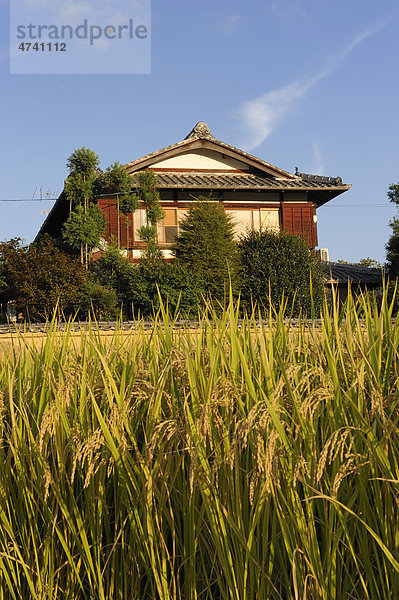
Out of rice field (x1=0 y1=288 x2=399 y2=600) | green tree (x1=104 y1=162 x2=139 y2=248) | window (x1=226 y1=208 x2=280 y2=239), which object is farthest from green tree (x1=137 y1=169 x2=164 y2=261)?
rice field (x1=0 y1=288 x2=399 y2=600)

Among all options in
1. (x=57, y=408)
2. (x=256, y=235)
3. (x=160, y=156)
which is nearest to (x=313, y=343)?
(x=57, y=408)

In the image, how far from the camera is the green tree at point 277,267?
2017 cm

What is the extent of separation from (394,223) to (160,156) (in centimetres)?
1064

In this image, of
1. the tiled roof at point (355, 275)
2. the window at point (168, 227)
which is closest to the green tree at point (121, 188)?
the window at point (168, 227)

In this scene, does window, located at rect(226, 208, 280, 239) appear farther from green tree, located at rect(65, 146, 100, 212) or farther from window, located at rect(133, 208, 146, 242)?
green tree, located at rect(65, 146, 100, 212)

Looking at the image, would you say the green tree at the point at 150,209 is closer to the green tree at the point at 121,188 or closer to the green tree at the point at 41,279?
the green tree at the point at 121,188

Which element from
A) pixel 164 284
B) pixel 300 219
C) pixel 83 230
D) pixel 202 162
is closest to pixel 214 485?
pixel 164 284

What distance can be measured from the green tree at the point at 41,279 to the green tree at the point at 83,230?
47.0 inches

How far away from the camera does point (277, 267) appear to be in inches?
813

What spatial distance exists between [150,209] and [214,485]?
20.5 metres

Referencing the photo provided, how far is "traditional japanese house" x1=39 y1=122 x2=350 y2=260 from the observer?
74.8 feet

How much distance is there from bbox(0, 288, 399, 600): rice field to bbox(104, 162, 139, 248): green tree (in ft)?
64.0

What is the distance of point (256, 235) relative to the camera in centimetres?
2184

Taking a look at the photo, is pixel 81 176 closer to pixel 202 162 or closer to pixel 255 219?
pixel 202 162
